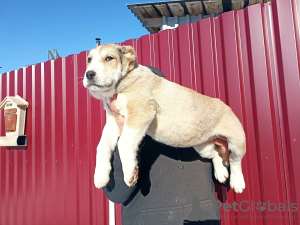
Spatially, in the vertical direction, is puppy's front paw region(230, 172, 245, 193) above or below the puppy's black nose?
below

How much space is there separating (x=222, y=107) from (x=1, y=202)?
5364 mm

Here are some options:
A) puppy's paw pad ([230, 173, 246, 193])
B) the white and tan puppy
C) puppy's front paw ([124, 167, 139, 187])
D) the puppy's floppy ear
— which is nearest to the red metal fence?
puppy's paw pad ([230, 173, 246, 193])

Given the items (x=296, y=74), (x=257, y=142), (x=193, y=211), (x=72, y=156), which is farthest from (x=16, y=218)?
(x=296, y=74)

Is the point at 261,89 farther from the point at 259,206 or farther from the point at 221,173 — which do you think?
the point at 259,206

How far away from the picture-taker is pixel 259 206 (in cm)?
302

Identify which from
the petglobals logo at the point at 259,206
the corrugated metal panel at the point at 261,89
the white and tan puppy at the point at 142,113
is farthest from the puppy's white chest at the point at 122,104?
the petglobals logo at the point at 259,206

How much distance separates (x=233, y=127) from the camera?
2.56 meters

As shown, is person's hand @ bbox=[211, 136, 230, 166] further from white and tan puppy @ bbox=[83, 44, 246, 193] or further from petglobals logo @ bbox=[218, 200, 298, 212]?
petglobals logo @ bbox=[218, 200, 298, 212]

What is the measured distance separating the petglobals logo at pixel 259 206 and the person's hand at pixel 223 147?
100 cm

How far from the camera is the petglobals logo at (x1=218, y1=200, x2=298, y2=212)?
2.84 metres

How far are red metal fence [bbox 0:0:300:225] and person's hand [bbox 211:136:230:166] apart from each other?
2.28 ft

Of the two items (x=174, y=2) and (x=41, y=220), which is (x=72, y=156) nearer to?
(x=41, y=220)

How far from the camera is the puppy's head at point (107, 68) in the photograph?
2.01 m

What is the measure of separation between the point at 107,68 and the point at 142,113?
1.74ft
